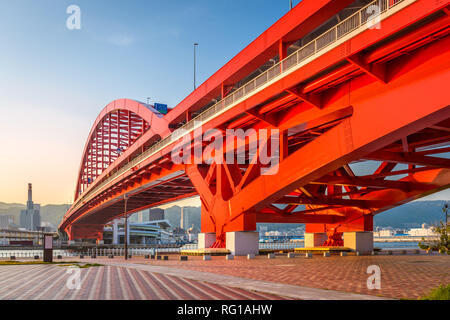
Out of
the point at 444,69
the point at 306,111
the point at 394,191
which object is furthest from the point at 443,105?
the point at 394,191

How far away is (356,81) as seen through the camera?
21578mm

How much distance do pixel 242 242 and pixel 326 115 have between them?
1421 cm

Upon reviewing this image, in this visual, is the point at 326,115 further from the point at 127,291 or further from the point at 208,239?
the point at 208,239

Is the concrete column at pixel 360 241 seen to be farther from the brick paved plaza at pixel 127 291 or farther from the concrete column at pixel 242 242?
the brick paved plaza at pixel 127 291

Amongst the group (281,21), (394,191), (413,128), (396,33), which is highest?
(281,21)

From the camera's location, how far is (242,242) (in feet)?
110

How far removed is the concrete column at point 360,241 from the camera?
4197cm

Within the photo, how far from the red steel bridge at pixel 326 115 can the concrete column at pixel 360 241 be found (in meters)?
0.22

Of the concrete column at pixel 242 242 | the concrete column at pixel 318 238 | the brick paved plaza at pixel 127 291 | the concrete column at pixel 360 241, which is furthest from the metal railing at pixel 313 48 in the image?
the concrete column at pixel 318 238

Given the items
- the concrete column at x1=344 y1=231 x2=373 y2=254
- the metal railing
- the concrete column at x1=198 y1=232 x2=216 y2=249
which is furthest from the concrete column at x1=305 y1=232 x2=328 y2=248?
the metal railing

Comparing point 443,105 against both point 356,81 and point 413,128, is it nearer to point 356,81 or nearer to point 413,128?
point 413,128
